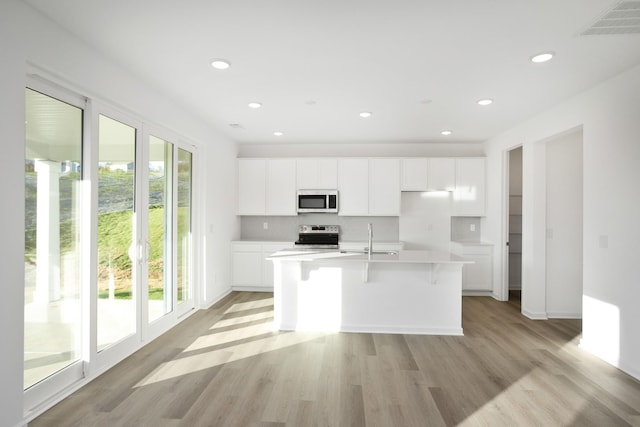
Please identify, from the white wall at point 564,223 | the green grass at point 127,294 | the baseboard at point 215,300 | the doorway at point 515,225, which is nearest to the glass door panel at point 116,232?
the green grass at point 127,294

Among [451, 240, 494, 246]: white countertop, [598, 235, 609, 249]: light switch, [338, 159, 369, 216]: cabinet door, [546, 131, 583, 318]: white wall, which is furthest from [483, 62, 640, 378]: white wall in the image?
[338, 159, 369, 216]: cabinet door

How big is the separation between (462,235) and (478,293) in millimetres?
1039

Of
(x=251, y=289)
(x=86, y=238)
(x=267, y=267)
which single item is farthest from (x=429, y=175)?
(x=86, y=238)

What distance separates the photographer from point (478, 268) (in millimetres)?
5895

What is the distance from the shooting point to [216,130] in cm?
555

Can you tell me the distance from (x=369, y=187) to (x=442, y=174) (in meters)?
1.26

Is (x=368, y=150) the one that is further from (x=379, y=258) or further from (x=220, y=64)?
(x=220, y=64)

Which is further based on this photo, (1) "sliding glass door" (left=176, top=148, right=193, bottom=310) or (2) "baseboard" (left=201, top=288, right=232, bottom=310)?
(2) "baseboard" (left=201, top=288, right=232, bottom=310)

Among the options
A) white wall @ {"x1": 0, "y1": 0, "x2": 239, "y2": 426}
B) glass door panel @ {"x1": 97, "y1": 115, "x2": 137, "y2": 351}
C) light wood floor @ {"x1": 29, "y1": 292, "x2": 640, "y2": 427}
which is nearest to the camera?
white wall @ {"x1": 0, "y1": 0, "x2": 239, "y2": 426}

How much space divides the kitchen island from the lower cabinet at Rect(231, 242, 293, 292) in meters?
1.82

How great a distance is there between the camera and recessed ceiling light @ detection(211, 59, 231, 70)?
2.99 meters

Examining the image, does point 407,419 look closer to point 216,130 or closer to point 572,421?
point 572,421

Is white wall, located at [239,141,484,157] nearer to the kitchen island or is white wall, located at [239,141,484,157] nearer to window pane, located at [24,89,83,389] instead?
the kitchen island

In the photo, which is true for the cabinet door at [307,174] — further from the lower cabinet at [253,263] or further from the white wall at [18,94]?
the white wall at [18,94]
